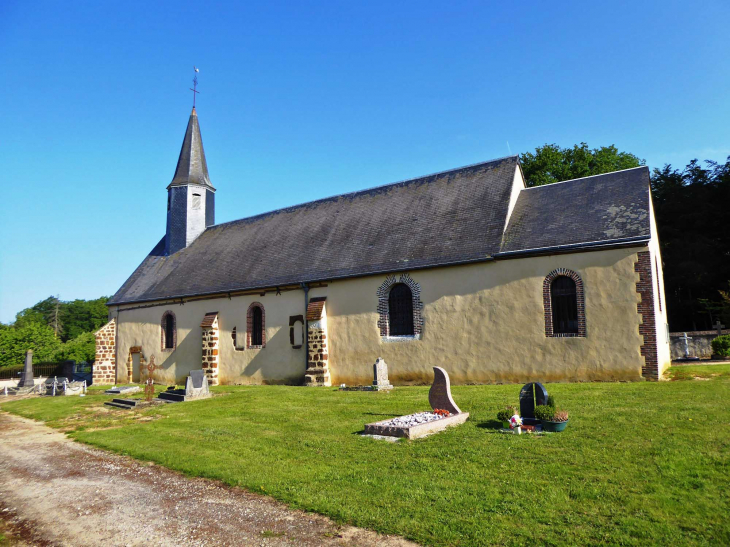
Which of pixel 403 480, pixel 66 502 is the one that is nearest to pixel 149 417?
pixel 66 502

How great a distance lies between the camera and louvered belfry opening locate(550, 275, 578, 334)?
15.2 meters

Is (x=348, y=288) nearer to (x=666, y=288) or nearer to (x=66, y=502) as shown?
(x=66, y=502)

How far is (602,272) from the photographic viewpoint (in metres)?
14.8

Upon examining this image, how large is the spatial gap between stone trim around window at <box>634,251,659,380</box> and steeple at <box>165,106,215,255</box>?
23327mm

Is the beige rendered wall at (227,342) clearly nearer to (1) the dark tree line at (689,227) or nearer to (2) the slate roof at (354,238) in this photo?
(2) the slate roof at (354,238)

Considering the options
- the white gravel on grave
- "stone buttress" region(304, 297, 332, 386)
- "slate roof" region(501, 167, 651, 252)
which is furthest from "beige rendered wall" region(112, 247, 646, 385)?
the white gravel on grave

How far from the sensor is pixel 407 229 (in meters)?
19.6

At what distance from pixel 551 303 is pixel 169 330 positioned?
60.7ft

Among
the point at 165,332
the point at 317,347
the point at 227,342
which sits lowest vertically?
the point at 317,347

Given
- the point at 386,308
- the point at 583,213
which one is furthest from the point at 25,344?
the point at 583,213

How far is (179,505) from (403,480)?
2.83 metres

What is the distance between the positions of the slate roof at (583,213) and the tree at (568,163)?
16.0m

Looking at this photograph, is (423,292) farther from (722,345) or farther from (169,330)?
(169,330)

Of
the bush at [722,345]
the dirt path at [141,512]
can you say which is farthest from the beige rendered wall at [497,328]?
the dirt path at [141,512]
